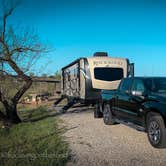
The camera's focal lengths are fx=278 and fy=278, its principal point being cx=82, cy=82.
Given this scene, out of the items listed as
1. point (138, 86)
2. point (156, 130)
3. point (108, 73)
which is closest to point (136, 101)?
point (138, 86)

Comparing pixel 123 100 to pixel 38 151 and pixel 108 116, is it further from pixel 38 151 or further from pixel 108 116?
pixel 38 151

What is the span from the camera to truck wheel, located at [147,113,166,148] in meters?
6.54

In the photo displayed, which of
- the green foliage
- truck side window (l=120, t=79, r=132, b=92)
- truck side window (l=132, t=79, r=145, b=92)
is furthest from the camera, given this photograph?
truck side window (l=120, t=79, r=132, b=92)

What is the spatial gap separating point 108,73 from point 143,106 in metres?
7.13

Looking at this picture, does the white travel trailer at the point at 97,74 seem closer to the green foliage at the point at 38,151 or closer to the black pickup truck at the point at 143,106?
the black pickup truck at the point at 143,106

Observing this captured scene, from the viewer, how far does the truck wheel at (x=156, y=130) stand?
21.5 feet

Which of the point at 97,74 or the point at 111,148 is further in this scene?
the point at 97,74

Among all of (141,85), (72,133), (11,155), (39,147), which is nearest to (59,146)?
(39,147)

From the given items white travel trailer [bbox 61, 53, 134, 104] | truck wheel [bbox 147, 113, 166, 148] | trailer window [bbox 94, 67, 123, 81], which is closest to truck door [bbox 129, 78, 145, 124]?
truck wheel [bbox 147, 113, 166, 148]

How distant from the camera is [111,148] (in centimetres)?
703

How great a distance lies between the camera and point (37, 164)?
5645mm

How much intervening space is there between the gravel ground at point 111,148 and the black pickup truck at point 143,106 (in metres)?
0.40

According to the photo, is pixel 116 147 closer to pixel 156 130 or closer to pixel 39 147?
pixel 156 130

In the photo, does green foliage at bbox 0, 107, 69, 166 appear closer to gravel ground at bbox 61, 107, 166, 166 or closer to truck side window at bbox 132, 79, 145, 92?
gravel ground at bbox 61, 107, 166, 166
